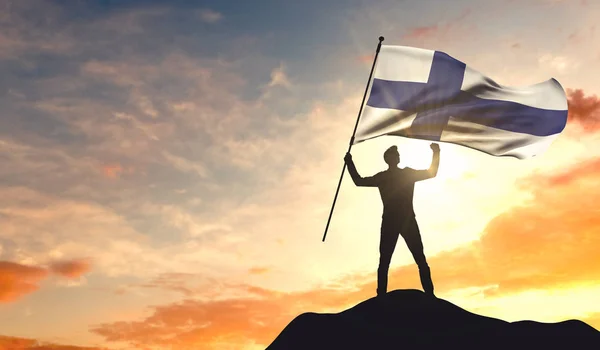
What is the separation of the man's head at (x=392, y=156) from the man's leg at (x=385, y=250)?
1.38m

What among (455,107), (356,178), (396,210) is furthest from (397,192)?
(455,107)

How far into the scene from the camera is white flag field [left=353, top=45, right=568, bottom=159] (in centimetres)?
1443

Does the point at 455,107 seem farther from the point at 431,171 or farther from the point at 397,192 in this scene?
the point at 397,192

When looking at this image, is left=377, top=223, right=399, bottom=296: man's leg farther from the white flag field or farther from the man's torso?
the white flag field

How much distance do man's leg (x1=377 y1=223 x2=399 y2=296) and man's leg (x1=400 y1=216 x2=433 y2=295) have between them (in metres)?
0.28

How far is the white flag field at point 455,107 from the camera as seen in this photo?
47.3 feet

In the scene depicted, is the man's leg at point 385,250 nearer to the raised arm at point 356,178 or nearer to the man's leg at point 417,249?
the man's leg at point 417,249

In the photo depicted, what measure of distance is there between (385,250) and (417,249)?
2.37 feet

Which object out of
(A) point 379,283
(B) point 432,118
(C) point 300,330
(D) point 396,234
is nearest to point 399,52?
(B) point 432,118

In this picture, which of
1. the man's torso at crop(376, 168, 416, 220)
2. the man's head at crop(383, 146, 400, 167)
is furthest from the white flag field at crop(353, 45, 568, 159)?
the man's torso at crop(376, 168, 416, 220)

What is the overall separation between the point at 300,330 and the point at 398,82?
5825 millimetres

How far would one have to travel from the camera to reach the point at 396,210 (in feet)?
46.3

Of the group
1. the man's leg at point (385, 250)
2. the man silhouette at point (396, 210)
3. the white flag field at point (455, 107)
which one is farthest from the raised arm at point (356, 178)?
the man's leg at point (385, 250)

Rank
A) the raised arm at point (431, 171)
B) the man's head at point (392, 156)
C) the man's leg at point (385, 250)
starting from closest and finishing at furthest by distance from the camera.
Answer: the man's leg at point (385, 250), the raised arm at point (431, 171), the man's head at point (392, 156)
